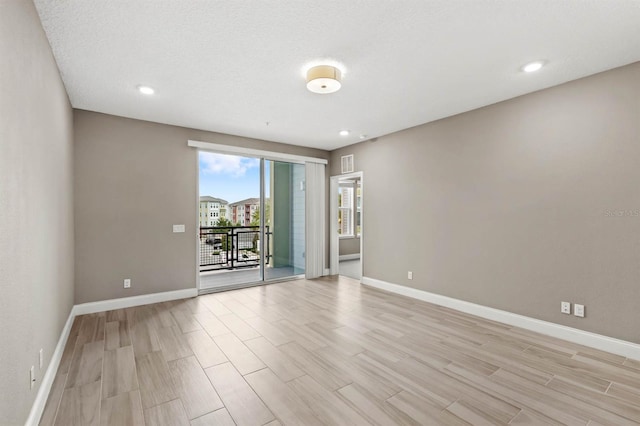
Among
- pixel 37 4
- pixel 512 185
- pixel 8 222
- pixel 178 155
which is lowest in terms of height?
pixel 8 222

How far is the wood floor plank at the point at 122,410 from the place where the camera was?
1.82 metres

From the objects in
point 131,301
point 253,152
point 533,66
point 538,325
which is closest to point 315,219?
point 253,152

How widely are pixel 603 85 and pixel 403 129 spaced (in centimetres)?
239

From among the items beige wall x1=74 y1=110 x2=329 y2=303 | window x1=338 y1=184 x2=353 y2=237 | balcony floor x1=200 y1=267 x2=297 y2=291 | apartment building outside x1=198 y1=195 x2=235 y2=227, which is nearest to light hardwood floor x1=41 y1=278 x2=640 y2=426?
beige wall x1=74 y1=110 x2=329 y2=303

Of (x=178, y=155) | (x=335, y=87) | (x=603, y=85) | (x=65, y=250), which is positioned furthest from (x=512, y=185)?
(x=65, y=250)

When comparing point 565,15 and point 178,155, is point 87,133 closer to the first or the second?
point 178,155

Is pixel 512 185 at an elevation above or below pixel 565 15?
below

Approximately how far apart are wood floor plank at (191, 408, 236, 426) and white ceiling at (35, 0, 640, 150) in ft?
8.98

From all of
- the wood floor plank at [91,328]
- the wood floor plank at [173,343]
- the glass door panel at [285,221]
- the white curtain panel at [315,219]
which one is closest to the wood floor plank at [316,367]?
the wood floor plank at [173,343]

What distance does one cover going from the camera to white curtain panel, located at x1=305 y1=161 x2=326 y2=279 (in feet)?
19.5

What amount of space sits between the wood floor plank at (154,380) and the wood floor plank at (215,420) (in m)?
0.36

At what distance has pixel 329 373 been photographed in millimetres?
2383

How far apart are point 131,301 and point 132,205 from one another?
54.1 inches

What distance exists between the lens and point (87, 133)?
3826 mm
